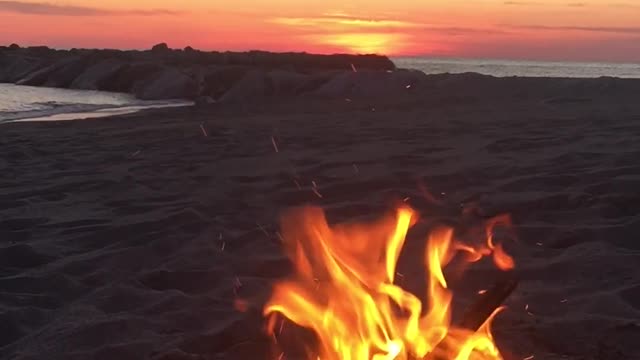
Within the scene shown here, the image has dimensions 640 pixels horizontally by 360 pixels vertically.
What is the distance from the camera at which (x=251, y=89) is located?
69.1ft

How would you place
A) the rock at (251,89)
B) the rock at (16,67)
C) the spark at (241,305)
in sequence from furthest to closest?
the rock at (16,67) → the rock at (251,89) → the spark at (241,305)

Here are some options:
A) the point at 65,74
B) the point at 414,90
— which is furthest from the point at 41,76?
the point at 414,90

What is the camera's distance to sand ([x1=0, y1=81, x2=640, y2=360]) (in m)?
3.70

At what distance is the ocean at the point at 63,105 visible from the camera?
53.5ft

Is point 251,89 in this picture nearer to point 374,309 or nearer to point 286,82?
point 286,82

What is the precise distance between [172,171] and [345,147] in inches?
97.6

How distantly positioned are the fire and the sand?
0.19 m

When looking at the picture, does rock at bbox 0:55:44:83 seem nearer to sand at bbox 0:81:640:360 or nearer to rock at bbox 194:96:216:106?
rock at bbox 194:96:216:106

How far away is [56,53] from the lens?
130ft

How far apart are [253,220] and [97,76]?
23.8m

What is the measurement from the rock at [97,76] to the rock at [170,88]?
13.5ft

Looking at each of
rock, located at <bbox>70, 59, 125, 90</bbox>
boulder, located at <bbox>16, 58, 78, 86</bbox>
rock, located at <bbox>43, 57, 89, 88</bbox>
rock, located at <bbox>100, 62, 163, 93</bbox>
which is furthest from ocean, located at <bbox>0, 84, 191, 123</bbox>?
boulder, located at <bbox>16, 58, 78, 86</bbox>

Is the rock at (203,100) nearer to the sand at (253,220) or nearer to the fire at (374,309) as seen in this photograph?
the sand at (253,220)

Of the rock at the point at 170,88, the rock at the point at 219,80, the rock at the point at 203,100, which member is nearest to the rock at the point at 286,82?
the rock at the point at 219,80
